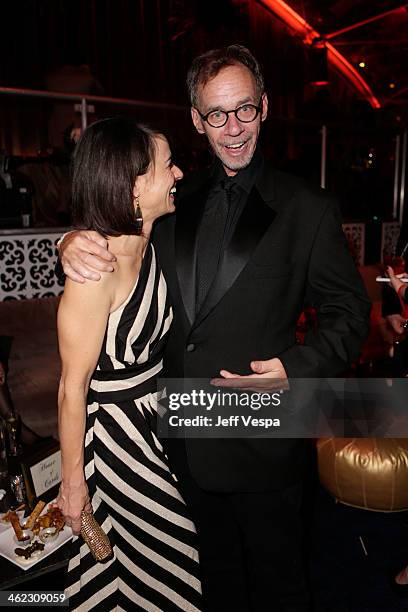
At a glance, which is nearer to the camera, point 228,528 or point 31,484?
point 228,528

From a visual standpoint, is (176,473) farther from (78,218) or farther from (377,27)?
(377,27)

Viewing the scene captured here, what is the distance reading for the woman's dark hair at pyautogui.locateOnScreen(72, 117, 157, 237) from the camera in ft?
4.57

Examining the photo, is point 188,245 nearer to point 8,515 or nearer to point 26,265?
point 8,515

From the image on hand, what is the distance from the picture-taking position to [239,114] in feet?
5.20

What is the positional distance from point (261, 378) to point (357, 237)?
5029mm

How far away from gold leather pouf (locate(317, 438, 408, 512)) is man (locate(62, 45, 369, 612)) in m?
1.00

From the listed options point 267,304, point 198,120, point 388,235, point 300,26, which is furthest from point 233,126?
point 300,26

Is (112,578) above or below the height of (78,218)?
below

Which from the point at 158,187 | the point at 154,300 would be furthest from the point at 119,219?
the point at 154,300

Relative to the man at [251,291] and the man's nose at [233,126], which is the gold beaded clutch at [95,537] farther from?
the man's nose at [233,126]

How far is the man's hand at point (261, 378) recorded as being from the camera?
148cm

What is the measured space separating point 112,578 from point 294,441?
0.69 metres

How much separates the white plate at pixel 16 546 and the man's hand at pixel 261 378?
82cm

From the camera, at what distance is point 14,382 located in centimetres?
369
